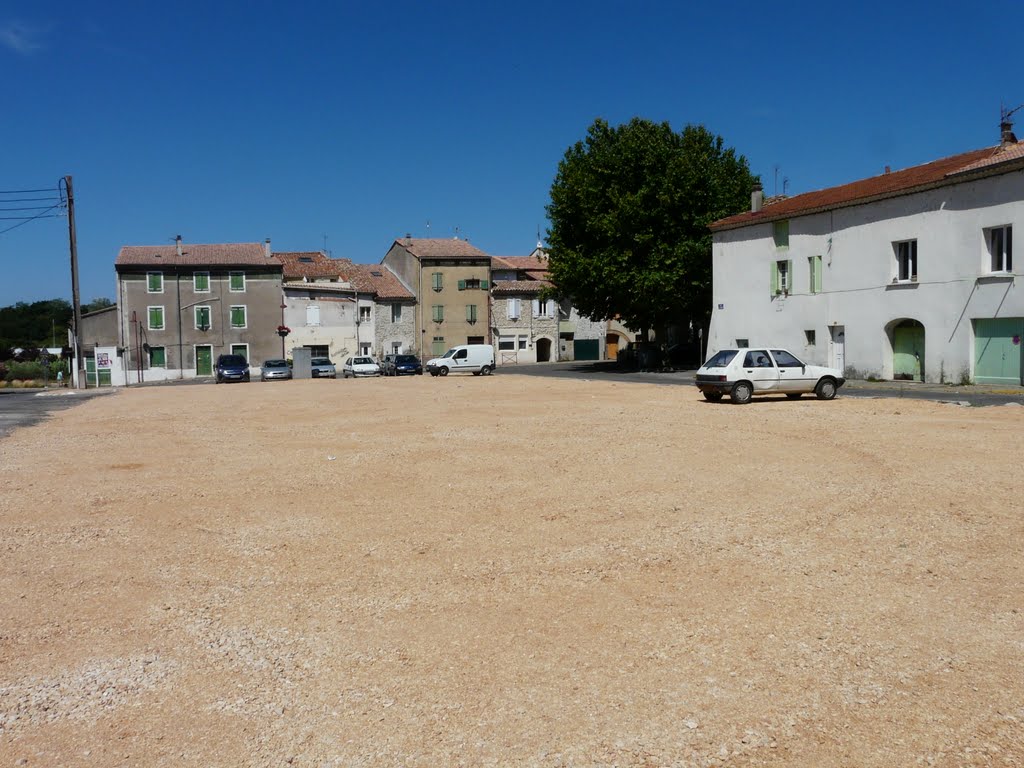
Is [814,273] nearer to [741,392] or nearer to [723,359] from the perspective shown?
[723,359]

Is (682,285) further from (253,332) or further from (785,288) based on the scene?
(253,332)

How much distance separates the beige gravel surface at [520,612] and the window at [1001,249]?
58.6 feet

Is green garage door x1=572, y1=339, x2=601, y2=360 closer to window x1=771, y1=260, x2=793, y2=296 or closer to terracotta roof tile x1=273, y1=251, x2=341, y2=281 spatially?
terracotta roof tile x1=273, y1=251, x2=341, y2=281

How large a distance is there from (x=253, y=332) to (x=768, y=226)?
37.5 metres

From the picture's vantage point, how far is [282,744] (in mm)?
3816

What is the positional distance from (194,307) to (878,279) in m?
44.5

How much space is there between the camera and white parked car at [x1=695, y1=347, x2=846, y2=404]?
22016 millimetres

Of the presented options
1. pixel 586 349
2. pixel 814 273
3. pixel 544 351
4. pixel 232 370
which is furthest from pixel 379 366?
pixel 814 273

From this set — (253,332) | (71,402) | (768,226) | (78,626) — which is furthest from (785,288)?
(253,332)

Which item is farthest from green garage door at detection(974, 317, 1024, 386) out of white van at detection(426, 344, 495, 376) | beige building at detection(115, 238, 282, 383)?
beige building at detection(115, 238, 282, 383)

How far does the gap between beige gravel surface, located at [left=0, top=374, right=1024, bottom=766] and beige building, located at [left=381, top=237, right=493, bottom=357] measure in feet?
178

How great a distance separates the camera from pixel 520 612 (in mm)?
5559

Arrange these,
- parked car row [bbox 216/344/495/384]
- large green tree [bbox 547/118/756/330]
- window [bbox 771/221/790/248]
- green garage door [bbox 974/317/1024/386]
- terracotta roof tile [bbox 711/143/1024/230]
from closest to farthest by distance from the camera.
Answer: green garage door [bbox 974/317/1024/386] < terracotta roof tile [bbox 711/143/1024/230] < window [bbox 771/221/790/248] < large green tree [bbox 547/118/756/330] < parked car row [bbox 216/344/495/384]

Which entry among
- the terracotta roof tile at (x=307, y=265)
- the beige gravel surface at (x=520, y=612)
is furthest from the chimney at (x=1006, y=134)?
the terracotta roof tile at (x=307, y=265)
